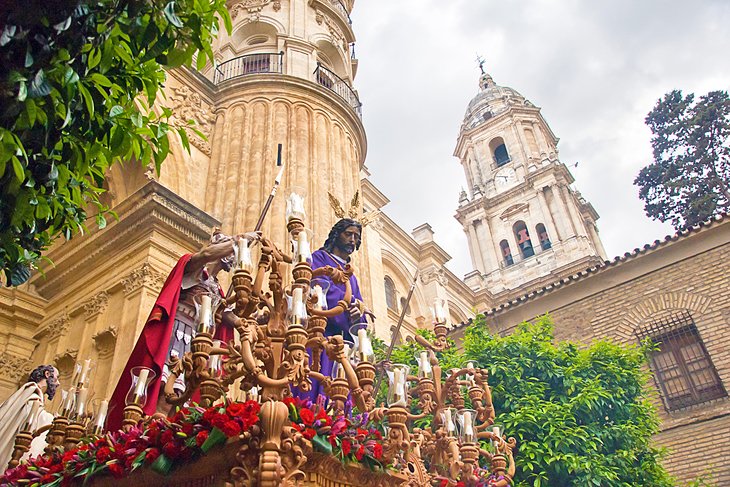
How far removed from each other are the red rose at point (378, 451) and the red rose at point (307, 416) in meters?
0.55

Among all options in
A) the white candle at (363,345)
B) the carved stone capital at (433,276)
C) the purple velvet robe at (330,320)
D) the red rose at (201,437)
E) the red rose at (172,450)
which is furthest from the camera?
the carved stone capital at (433,276)

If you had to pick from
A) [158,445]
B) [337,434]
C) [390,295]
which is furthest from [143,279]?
[390,295]

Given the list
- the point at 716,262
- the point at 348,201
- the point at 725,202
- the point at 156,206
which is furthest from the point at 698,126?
the point at 156,206

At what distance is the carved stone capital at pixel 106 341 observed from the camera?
29.2ft

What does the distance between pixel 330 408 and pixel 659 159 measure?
2089 centimetres

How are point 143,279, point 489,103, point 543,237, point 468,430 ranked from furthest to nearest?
point 489,103, point 543,237, point 143,279, point 468,430

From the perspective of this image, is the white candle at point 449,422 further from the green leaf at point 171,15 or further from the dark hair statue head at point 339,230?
the green leaf at point 171,15

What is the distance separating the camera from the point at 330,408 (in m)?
4.14

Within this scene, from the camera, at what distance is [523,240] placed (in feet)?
109

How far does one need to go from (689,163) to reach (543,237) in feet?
42.0

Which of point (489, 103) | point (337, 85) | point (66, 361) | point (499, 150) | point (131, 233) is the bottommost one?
point (66, 361)

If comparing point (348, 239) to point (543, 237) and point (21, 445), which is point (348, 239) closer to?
point (21, 445)

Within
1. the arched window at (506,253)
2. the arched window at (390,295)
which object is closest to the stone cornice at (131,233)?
the arched window at (390,295)

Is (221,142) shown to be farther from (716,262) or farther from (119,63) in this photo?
(716,262)
